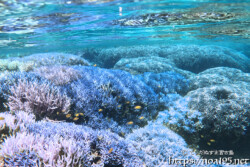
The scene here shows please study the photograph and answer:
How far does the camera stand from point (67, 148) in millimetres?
2469

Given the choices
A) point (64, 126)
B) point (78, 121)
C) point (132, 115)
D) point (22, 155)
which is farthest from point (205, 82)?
point (22, 155)

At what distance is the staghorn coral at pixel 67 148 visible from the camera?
87.4 inches

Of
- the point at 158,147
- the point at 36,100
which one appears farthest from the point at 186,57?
the point at 36,100

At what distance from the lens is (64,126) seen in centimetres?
322

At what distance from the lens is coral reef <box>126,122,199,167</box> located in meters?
3.41

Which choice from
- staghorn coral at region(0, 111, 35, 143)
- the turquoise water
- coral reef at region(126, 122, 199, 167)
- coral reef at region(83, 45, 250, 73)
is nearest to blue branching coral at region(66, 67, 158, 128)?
the turquoise water

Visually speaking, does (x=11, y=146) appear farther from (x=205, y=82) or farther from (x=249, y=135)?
(x=205, y=82)

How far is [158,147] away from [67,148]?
2.43 meters

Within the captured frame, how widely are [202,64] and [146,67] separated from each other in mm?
9659

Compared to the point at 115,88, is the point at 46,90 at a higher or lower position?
higher

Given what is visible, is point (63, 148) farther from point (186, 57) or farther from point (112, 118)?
point (186, 57)

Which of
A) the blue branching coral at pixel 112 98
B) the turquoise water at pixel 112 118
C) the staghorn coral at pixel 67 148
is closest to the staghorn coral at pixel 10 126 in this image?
the turquoise water at pixel 112 118

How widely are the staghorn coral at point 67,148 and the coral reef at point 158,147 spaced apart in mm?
462

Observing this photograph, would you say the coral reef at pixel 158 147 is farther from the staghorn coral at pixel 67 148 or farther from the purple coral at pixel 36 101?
the purple coral at pixel 36 101
